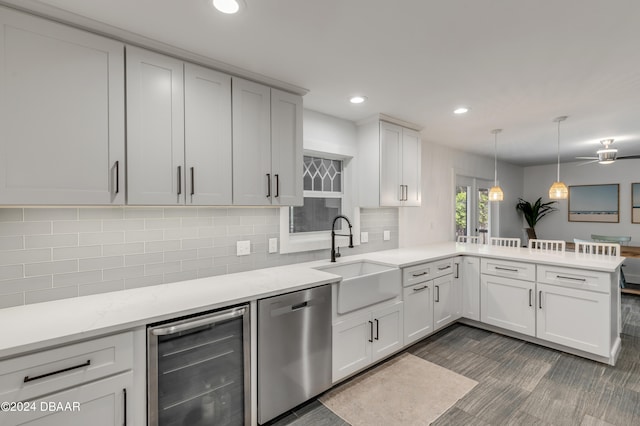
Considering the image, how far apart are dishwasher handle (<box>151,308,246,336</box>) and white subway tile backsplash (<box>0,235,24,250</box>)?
952 millimetres

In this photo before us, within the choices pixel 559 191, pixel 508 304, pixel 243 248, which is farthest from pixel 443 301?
pixel 243 248

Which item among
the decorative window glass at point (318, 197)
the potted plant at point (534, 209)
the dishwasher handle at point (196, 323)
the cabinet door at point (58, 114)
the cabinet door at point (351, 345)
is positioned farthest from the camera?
the potted plant at point (534, 209)

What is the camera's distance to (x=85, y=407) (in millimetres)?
1301

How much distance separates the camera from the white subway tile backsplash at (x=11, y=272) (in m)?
1.58

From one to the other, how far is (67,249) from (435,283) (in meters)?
3.19

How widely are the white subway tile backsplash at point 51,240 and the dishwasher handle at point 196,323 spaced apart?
0.84m

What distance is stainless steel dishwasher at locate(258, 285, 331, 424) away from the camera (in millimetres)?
1863

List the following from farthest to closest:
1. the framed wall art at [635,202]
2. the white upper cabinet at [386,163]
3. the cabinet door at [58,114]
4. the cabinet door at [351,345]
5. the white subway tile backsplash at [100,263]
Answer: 1. the framed wall art at [635,202]
2. the white upper cabinet at [386,163]
3. the cabinet door at [351,345]
4. the white subway tile backsplash at [100,263]
5. the cabinet door at [58,114]

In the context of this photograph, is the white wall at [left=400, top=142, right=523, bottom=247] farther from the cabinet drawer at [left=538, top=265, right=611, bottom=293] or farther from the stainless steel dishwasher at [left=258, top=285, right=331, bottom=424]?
the stainless steel dishwasher at [left=258, top=285, right=331, bottom=424]

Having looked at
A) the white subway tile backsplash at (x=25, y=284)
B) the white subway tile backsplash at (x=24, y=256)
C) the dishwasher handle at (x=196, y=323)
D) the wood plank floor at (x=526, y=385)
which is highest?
the white subway tile backsplash at (x=24, y=256)

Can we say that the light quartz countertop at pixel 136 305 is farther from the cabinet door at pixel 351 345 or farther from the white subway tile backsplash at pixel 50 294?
the cabinet door at pixel 351 345

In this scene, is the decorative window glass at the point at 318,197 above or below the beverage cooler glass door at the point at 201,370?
above

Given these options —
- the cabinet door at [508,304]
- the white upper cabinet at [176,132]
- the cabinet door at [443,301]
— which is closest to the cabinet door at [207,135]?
the white upper cabinet at [176,132]

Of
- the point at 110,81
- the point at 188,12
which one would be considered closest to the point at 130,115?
the point at 110,81
